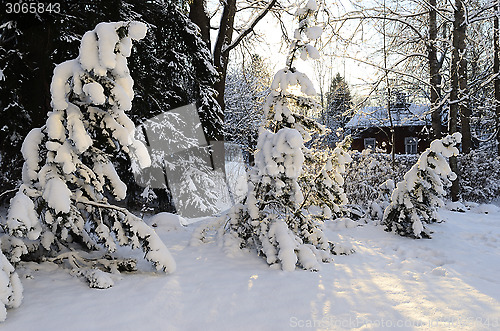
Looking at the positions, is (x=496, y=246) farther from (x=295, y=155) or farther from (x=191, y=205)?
(x=191, y=205)

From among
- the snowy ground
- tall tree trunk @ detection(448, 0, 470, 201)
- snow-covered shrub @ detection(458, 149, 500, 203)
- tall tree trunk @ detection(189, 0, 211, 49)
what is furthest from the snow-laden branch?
snow-covered shrub @ detection(458, 149, 500, 203)

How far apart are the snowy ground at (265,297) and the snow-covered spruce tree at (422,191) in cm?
119

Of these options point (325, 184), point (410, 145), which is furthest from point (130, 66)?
point (410, 145)

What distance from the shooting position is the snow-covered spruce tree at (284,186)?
3.52m

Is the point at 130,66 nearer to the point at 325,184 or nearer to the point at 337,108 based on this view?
the point at 325,184

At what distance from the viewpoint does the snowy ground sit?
91.0 inches

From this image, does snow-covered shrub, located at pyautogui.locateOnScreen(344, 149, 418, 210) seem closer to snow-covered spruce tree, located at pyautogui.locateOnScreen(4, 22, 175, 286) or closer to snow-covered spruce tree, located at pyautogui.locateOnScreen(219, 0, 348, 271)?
snow-covered spruce tree, located at pyautogui.locateOnScreen(219, 0, 348, 271)

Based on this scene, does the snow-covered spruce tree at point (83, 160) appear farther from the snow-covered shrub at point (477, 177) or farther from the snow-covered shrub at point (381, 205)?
the snow-covered shrub at point (477, 177)

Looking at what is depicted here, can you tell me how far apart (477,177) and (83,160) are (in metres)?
12.1

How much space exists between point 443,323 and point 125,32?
10.7 feet

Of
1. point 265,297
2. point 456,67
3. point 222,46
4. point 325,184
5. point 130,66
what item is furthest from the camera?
point 456,67

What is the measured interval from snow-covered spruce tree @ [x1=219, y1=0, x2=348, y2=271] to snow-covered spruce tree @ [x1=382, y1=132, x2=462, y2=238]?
1579mm

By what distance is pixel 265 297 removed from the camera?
2.76 metres

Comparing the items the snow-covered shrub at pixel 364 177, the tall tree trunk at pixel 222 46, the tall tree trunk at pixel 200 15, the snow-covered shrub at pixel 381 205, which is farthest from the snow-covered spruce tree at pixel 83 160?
the snow-covered shrub at pixel 364 177
